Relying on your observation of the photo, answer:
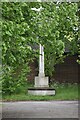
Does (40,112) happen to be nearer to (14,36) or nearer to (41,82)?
(14,36)

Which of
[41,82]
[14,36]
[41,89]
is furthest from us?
[41,82]

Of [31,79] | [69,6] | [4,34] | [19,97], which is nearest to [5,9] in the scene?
[4,34]

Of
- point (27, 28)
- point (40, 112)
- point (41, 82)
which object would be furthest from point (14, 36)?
point (41, 82)

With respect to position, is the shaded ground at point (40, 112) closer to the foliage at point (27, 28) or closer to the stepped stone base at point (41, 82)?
the foliage at point (27, 28)

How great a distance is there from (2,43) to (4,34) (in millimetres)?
268

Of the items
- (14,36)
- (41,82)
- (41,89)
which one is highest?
(14,36)

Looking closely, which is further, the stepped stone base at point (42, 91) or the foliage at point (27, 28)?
the stepped stone base at point (42, 91)

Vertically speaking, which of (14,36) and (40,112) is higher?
(14,36)

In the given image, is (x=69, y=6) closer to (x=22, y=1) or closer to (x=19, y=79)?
(x=22, y=1)

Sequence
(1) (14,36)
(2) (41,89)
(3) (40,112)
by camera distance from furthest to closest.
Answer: (2) (41,89), (3) (40,112), (1) (14,36)

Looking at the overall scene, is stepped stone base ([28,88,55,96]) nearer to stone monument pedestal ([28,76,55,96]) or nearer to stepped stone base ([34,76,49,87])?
stone monument pedestal ([28,76,55,96])

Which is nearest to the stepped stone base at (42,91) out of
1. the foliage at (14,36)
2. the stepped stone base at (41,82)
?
the stepped stone base at (41,82)

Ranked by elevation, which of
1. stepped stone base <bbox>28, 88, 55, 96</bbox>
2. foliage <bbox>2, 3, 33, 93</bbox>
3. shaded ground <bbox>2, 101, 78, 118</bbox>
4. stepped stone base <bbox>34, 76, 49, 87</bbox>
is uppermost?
foliage <bbox>2, 3, 33, 93</bbox>

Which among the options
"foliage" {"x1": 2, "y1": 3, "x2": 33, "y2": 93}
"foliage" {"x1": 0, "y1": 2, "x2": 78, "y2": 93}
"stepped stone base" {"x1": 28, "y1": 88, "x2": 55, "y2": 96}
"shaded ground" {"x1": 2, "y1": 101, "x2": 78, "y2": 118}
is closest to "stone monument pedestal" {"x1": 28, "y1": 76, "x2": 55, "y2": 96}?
"stepped stone base" {"x1": 28, "y1": 88, "x2": 55, "y2": 96}
